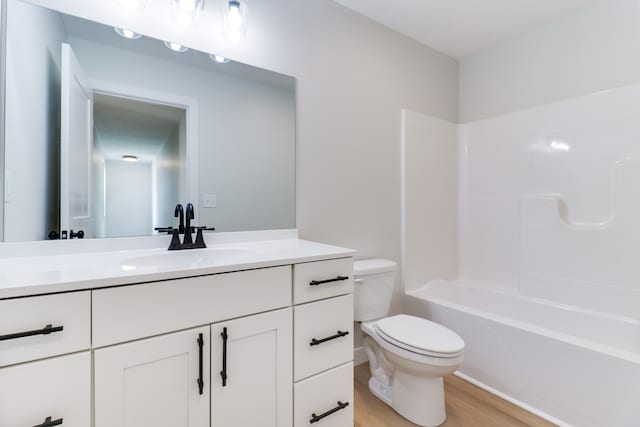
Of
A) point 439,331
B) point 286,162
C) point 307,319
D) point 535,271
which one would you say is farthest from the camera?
point 535,271

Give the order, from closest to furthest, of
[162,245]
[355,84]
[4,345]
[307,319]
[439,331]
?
[4,345] → [307,319] → [162,245] → [439,331] → [355,84]

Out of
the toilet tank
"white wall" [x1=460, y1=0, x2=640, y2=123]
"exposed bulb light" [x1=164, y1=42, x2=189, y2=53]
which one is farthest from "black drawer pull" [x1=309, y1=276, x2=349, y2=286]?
"white wall" [x1=460, y1=0, x2=640, y2=123]

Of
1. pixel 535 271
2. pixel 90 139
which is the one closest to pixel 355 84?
pixel 90 139

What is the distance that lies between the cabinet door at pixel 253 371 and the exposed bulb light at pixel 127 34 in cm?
129

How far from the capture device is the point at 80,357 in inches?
29.5

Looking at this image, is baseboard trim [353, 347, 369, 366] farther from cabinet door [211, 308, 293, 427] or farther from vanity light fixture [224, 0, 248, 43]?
vanity light fixture [224, 0, 248, 43]

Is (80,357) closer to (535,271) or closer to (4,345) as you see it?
(4,345)

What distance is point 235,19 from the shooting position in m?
1.46

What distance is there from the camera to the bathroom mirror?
1.08 meters

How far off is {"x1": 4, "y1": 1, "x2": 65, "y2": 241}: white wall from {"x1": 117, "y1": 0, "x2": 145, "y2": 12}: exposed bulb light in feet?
0.82

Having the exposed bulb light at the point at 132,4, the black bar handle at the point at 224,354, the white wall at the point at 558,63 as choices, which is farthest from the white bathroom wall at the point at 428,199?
the exposed bulb light at the point at 132,4

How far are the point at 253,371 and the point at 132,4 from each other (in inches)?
62.2

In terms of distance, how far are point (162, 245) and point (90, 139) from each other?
0.53 metres

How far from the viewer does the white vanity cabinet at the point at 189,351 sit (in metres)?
0.71
